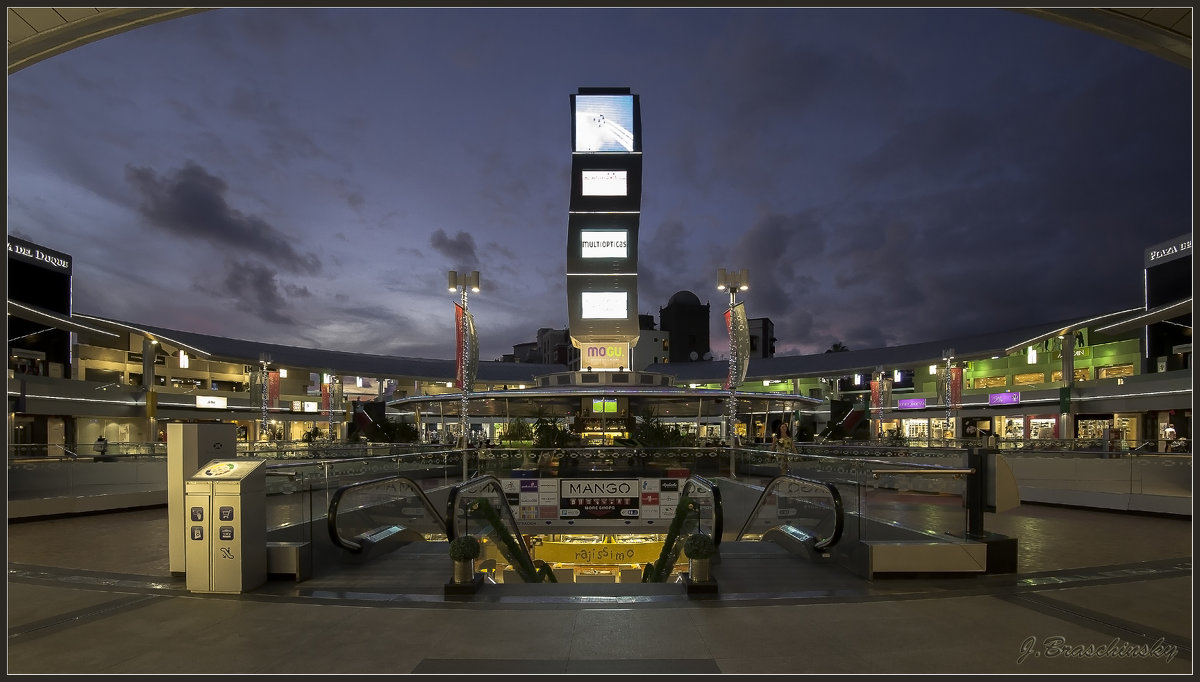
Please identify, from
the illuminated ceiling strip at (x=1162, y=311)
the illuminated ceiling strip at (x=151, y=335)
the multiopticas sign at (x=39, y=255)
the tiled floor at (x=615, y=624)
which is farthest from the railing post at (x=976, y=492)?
the illuminated ceiling strip at (x=151, y=335)

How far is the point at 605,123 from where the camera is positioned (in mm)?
50375

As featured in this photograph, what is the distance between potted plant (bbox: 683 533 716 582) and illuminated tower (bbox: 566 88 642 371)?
40.2 m

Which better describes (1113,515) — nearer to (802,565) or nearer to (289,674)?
(802,565)

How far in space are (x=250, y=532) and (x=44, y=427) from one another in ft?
144

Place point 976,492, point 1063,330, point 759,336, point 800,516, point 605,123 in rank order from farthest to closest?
point 759,336 < point 605,123 < point 1063,330 < point 800,516 < point 976,492

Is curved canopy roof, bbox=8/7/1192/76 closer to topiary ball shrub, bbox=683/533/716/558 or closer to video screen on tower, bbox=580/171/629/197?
topiary ball shrub, bbox=683/533/716/558

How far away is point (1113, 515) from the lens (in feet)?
45.2

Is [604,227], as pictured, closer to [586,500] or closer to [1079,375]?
[586,500]

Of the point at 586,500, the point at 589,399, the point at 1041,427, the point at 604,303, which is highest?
the point at 604,303

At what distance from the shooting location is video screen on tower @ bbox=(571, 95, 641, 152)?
50.1m

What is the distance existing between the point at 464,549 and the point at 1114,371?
59956 millimetres

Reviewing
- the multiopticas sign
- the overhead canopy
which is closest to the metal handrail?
the overhead canopy

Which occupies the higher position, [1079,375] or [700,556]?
[1079,375]

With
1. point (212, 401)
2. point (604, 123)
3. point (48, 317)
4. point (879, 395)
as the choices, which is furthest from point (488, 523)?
point (212, 401)
